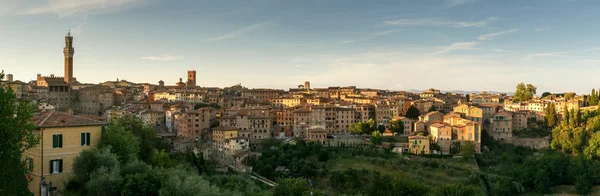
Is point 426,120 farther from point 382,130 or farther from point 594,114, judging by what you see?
point 594,114

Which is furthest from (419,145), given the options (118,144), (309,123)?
(118,144)

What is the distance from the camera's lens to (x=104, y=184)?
10.4 metres

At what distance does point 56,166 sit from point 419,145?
28.2 meters

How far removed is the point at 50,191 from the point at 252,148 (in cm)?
2556

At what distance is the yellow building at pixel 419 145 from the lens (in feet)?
115

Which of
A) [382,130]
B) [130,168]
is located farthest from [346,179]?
[130,168]

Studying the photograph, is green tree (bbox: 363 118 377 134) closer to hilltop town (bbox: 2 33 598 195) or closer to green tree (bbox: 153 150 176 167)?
hilltop town (bbox: 2 33 598 195)

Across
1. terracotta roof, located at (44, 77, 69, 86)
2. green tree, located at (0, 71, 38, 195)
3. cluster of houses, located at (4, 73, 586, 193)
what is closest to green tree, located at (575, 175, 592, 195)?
cluster of houses, located at (4, 73, 586, 193)

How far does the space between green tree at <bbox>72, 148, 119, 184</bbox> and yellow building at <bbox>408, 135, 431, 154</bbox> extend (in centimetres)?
2732

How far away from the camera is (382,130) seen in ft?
133

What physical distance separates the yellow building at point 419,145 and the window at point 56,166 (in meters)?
27.7

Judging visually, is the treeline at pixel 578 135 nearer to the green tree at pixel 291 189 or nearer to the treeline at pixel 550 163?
the treeline at pixel 550 163

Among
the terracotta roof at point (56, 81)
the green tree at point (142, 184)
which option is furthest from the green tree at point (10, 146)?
the terracotta roof at point (56, 81)

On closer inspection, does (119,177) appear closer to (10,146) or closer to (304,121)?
(10,146)
